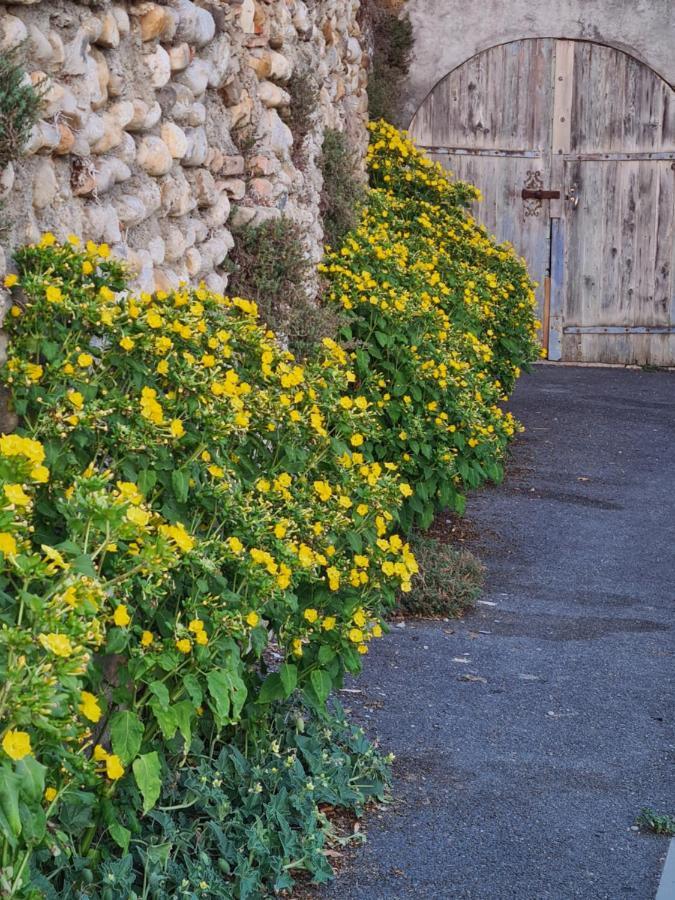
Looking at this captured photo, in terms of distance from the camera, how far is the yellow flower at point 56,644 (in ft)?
5.95

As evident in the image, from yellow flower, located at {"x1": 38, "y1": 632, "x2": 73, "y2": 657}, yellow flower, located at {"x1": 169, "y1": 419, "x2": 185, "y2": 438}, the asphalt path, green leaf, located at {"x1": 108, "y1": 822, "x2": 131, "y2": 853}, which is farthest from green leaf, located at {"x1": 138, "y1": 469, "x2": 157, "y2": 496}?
the asphalt path

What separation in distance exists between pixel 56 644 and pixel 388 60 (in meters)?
9.18

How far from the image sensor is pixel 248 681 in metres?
3.08

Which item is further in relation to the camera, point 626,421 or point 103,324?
point 626,421

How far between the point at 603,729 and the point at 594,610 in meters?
1.23

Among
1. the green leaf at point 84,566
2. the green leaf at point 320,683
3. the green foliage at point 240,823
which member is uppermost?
the green leaf at point 84,566

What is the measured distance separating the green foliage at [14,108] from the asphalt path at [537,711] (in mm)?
1940

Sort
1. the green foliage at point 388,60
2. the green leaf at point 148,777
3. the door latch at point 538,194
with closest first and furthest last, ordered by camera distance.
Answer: the green leaf at point 148,777 → the green foliage at point 388,60 → the door latch at point 538,194

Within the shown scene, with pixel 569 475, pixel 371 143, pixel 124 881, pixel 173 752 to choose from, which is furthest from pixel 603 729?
pixel 371 143

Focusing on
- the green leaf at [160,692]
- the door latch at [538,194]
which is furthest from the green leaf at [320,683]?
the door latch at [538,194]

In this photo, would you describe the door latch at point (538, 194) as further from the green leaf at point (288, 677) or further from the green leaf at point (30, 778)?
the green leaf at point (30, 778)

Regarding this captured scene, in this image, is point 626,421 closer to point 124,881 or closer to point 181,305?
point 181,305

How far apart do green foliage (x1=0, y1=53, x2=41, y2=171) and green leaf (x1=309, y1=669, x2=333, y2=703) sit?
143cm

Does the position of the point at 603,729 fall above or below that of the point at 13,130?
below
